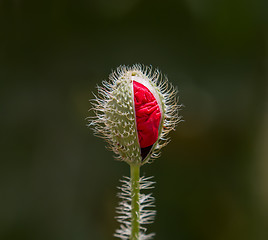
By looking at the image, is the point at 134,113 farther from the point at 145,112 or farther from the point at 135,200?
the point at 135,200

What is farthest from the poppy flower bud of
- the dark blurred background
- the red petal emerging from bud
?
the dark blurred background

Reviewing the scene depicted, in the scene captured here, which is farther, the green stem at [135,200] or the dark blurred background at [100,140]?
the dark blurred background at [100,140]

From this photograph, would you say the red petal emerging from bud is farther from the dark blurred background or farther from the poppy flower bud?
the dark blurred background

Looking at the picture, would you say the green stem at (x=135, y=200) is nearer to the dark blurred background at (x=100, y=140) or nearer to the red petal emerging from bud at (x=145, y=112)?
the red petal emerging from bud at (x=145, y=112)

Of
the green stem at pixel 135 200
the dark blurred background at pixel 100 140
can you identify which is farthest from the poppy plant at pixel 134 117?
the dark blurred background at pixel 100 140
